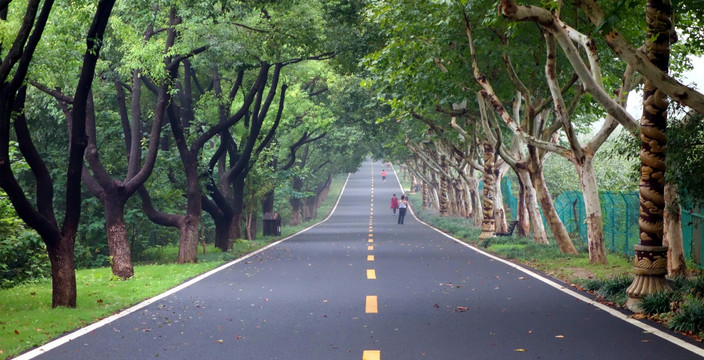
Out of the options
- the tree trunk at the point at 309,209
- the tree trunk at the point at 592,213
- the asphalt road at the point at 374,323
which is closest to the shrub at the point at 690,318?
the asphalt road at the point at 374,323

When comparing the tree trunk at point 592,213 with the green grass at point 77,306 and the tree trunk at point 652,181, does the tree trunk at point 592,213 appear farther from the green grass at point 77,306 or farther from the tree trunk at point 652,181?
the green grass at point 77,306

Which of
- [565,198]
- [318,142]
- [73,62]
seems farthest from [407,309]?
[318,142]

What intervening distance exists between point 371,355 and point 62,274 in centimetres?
617

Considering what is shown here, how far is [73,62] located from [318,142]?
113 feet

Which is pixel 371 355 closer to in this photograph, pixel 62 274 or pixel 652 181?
pixel 652 181

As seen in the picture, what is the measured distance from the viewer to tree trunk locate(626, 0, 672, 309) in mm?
11398

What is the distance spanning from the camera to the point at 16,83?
457 inches

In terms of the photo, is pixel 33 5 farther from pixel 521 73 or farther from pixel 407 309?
pixel 521 73

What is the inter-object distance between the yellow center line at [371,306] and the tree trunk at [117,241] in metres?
7.60

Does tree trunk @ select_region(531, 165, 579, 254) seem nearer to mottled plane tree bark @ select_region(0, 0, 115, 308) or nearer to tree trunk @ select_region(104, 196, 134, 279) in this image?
tree trunk @ select_region(104, 196, 134, 279)

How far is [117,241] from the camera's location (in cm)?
1927

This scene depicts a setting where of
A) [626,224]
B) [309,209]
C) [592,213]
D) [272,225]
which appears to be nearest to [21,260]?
[592,213]

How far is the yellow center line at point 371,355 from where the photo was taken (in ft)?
26.2

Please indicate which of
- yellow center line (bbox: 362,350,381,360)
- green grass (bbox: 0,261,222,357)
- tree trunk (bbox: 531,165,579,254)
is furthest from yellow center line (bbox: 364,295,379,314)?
tree trunk (bbox: 531,165,579,254)
